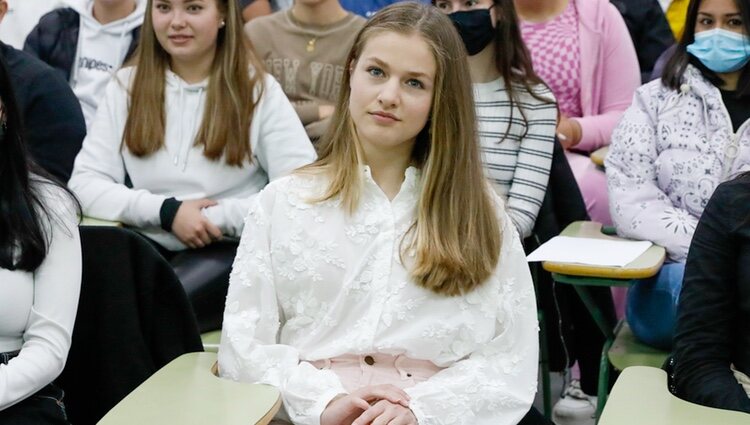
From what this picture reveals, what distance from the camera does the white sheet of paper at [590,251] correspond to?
2.63 m

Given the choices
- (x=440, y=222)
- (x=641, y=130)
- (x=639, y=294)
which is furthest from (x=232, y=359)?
(x=641, y=130)

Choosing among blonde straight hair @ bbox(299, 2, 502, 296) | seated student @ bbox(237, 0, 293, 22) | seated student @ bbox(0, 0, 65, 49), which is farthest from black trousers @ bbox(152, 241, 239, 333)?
seated student @ bbox(0, 0, 65, 49)

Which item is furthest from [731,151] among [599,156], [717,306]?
[717,306]

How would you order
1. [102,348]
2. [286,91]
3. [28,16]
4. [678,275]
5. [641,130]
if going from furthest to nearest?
[28,16]
[286,91]
[641,130]
[678,275]
[102,348]

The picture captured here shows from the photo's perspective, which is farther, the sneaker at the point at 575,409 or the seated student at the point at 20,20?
the seated student at the point at 20,20

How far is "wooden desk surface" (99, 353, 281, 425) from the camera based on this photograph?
1.75 meters

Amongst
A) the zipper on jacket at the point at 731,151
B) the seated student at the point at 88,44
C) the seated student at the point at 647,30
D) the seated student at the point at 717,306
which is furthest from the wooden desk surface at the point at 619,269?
the seated student at the point at 88,44

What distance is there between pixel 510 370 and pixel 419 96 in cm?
52

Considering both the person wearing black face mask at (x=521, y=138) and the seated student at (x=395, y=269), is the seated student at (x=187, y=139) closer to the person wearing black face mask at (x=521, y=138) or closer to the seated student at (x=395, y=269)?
the person wearing black face mask at (x=521, y=138)

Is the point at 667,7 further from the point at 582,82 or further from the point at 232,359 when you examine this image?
the point at 232,359

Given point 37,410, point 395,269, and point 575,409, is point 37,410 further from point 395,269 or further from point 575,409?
point 575,409

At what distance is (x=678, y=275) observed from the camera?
2.71m

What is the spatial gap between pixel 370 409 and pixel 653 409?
0.45 m

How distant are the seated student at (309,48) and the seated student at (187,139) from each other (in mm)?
400
